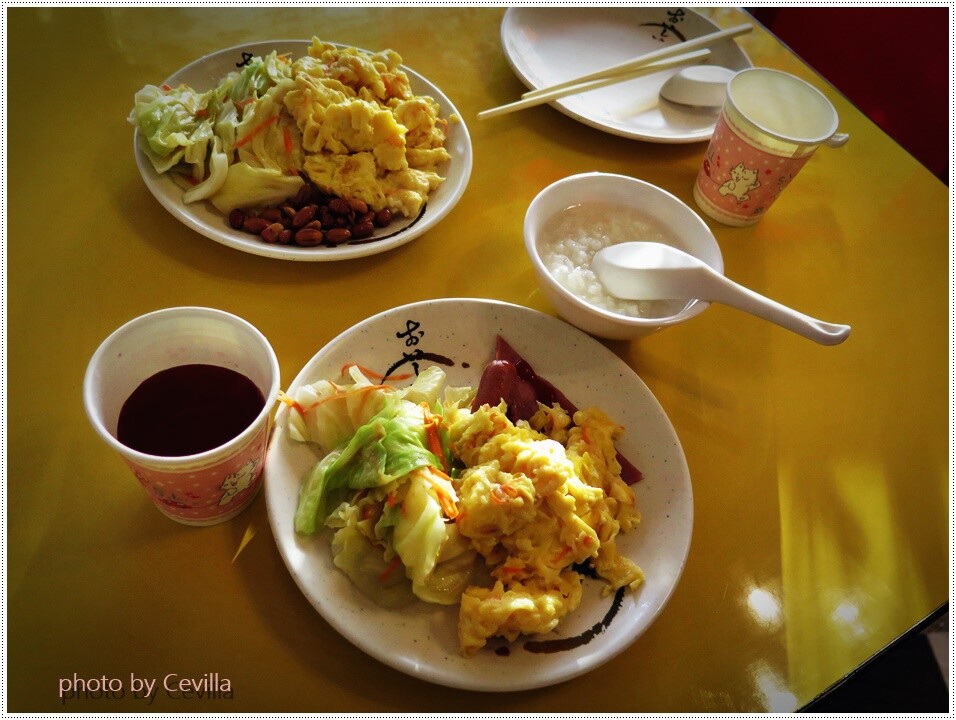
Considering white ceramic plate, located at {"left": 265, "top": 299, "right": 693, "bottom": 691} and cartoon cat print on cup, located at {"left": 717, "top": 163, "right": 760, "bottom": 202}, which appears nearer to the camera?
white ceramic plate, located at {"left": 265, "top": 299, "right": 693, "bottom": 691}

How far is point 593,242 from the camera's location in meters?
1.65

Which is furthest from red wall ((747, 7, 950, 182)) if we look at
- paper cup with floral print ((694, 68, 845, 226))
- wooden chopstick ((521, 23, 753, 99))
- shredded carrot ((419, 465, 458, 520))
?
shredded carrot ((419, 465, 458, 520))

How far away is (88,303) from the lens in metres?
1.51

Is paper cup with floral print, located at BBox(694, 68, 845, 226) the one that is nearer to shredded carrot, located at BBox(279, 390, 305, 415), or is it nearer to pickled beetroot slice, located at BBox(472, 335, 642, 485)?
pickled beetroot slice, located at BBox(472, 335, 642, 485)

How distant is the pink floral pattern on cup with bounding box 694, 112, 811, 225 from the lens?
1.73 meters

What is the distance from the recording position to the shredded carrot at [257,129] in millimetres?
1604

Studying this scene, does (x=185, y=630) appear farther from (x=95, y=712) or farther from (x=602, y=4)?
(x=602, y=4)

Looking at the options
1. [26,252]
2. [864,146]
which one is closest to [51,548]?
[26,252]

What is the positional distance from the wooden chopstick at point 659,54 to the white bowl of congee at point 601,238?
1.55 ft

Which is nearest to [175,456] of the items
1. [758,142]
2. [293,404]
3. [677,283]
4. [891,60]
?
[293,404]

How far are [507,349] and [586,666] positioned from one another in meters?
0.63
